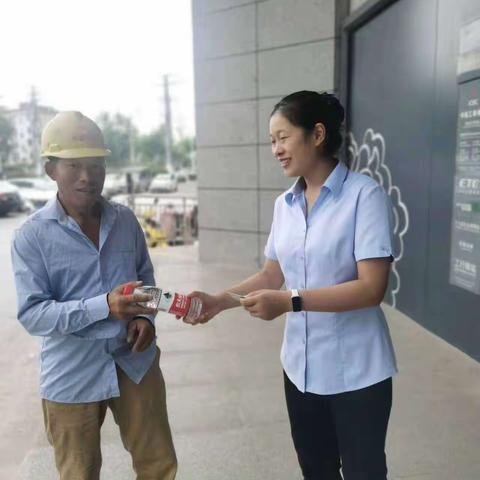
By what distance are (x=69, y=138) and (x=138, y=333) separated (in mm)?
698

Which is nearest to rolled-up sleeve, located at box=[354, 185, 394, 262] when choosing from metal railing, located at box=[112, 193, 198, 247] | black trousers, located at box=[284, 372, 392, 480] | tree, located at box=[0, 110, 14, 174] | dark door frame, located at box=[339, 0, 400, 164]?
black trousers, located at box=[284, 372, 392, 480]

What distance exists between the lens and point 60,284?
1.71 m

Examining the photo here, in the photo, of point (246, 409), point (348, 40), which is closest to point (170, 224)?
point (348, 40)

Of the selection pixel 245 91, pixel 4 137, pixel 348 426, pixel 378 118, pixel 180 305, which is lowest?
pixel 348 426

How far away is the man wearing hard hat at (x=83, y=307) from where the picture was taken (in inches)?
64.7

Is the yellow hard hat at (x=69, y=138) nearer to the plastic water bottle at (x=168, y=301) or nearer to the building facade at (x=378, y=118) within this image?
the plastic water bottle at (x=168, y=301)

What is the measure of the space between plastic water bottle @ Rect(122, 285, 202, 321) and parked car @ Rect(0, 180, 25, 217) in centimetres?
1740

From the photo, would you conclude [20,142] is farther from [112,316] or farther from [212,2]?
[112,316]

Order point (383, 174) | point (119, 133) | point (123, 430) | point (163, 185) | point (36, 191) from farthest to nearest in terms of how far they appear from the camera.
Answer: point (119, 133), point (163, 185), point (36, 191), point (383, 174), point (123, 430)

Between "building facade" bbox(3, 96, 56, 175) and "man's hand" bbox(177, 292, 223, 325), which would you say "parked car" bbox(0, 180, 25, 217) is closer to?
"man's hand" bbox(177, 292, 223, 325)

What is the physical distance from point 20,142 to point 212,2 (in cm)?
6076

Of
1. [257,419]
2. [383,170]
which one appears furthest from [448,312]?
[257,419]

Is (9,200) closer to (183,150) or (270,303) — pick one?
(270,303)

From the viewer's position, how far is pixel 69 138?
1.65 meters
